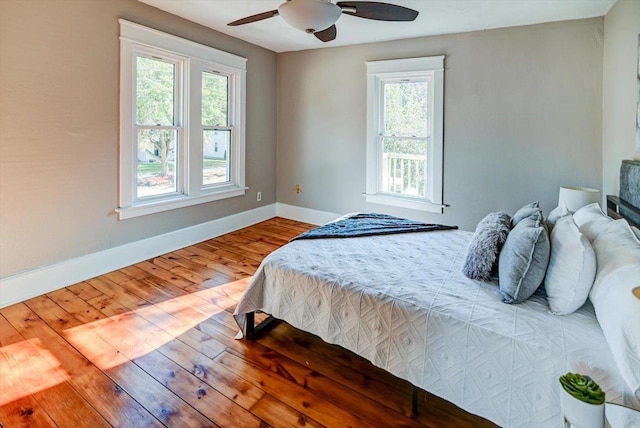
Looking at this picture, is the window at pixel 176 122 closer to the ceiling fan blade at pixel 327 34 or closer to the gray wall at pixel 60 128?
the gray wall at pixel 60 128

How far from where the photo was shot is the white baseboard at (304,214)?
5293 millimetres

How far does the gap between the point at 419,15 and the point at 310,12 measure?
1896 millimetres

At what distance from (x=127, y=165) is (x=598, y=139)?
4.69 metres

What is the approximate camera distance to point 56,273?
9.93 ft

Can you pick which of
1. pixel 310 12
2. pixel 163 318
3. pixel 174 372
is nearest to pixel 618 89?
pixel 310 12

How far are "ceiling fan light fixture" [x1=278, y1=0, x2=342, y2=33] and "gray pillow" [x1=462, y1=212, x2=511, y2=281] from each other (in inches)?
63.7

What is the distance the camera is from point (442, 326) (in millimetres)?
1619

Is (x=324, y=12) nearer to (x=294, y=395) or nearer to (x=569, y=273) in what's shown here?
(x=569, y=273)

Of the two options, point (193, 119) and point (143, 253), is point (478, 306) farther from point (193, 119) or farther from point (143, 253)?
point (193, 119)

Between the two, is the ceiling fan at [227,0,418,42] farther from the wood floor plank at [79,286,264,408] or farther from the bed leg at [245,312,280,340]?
the wood floor plank at [79,286,264,408]

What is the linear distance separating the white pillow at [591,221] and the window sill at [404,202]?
87.2 inches

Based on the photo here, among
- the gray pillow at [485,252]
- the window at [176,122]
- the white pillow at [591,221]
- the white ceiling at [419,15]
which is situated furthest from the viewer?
the window at [176,122]

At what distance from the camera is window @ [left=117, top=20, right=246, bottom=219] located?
11.4 feet

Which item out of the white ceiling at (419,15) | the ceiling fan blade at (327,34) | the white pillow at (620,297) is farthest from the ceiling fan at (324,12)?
the white pillow at (620,297)
